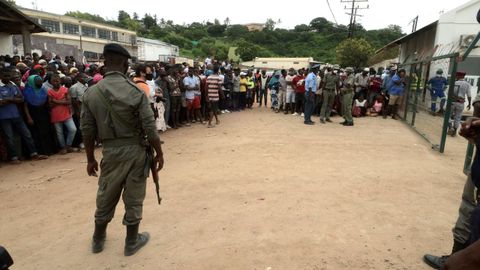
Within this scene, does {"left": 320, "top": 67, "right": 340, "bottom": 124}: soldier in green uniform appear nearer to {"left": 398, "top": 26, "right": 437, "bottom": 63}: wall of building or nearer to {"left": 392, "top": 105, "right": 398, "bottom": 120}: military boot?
{"left": 392, "top": 105, "right": 398, "bottom": 120}: military boot

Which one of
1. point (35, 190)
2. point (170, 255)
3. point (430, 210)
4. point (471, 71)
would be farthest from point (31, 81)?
point (471, 71)

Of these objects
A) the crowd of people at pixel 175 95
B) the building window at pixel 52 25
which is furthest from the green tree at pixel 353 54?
the building window at pixel 52 25

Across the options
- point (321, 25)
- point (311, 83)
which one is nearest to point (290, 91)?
point (311, 83)

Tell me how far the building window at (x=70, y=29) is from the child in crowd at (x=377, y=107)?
43051 mm

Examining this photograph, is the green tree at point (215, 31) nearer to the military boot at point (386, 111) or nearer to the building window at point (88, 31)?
the building window at point (88, 31)

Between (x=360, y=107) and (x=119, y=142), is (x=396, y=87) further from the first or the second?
(x=119, y=142)

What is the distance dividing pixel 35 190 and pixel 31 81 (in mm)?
2422

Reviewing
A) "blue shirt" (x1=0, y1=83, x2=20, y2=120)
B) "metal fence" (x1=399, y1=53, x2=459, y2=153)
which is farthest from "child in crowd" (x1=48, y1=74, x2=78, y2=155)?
"metal fence" (x1=399, y1=53, x2=459, y2=153)

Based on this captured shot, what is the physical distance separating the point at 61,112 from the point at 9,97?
3.02 ft

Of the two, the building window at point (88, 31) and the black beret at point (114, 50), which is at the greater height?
the building window at point (88, 31)

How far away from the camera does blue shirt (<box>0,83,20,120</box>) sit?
595cm

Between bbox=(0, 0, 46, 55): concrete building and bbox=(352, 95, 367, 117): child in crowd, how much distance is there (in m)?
11.1

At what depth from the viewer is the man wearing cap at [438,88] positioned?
8.84m

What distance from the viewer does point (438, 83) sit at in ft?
30.3
